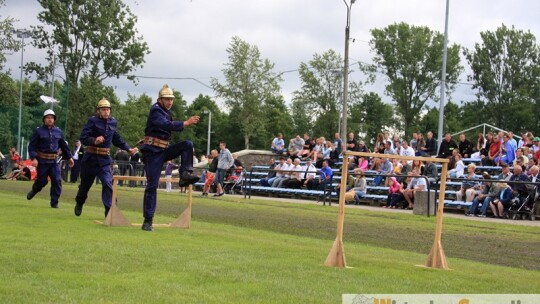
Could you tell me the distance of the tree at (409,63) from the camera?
97125mm

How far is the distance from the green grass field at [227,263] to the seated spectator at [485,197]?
6731mm

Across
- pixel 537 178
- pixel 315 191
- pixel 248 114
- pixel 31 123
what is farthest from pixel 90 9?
pixel 537 178

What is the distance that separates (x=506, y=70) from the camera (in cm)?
9494

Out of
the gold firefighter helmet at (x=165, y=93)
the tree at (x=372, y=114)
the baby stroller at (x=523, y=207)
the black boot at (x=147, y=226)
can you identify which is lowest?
the black boot at (x=147, y=226)

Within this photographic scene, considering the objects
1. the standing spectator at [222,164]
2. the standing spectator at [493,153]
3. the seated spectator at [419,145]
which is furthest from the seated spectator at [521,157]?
the standing spectator at [222,164]

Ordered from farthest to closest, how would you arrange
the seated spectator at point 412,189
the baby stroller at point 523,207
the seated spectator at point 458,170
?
the seated spectator at point 458,170 → the seated spectator at point 412,189 → the baby stroller at point 523,207

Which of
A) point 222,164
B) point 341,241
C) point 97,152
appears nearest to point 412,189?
point 222,164

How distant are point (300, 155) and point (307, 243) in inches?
954

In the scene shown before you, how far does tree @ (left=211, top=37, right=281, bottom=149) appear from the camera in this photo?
9044cm

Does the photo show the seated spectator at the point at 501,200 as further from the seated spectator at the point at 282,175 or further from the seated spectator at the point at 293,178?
the seated spectator at the point at 282,175

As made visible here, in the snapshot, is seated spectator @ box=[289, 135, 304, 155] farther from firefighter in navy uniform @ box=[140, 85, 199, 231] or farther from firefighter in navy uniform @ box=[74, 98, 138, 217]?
firefighter in navy uniform @ box=[140, 85, 199, 231]

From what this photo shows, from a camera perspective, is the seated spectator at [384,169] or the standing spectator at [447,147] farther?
the standing spectator at [447,147]

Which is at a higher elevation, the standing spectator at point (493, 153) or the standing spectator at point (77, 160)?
the standing spectator at point (493, 153)

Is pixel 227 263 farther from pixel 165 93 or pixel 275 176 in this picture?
pixel 275 176
